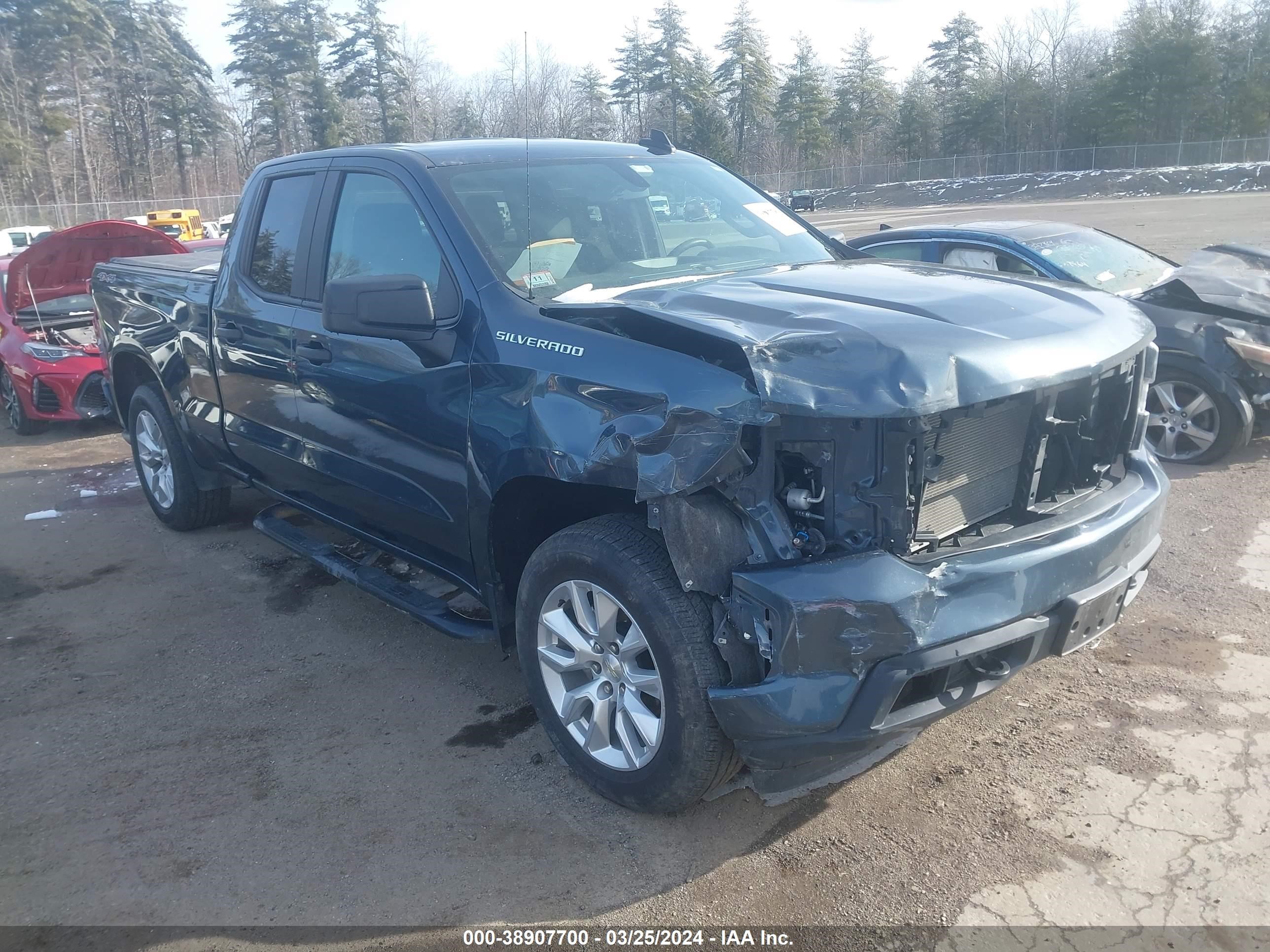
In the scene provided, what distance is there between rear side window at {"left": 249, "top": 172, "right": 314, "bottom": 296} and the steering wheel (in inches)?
68.8

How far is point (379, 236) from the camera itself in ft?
13.5

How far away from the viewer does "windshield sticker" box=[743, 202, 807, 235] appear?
14.9ft

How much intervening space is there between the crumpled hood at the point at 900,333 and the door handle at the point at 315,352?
4.62 feet

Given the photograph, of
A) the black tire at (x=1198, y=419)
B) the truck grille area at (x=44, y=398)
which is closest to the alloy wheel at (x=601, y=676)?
the black tire at (x=1198, y=419)

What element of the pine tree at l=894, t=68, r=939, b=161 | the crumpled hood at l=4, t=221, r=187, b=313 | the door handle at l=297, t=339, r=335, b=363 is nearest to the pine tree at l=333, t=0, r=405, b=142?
the crumpled hood at l=4, t=221, r=187, b=313

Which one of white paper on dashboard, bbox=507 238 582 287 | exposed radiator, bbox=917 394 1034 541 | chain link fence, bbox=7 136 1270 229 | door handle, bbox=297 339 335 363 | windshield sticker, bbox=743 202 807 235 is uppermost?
chain link fence, bbox=7 136 1270 229

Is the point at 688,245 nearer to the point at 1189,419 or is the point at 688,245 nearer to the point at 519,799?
the point at 519,799

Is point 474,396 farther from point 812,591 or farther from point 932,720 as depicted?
point 932,720

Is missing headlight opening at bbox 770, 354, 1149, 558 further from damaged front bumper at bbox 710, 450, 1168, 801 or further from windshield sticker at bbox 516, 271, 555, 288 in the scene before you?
windshield sticker at bbox 516, 271, 555, 288

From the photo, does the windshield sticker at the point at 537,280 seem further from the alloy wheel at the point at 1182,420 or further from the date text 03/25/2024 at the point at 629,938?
the alloy wheel at the point at 1182,420

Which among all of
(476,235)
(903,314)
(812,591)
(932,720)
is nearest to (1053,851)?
(932,720)

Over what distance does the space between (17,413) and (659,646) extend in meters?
9.08

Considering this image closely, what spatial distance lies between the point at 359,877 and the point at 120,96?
61.2m

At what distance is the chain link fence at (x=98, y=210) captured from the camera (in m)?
41.2
